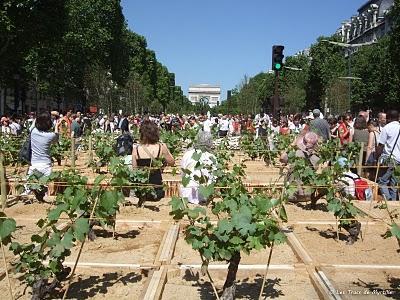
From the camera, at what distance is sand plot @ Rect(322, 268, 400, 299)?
185 inches

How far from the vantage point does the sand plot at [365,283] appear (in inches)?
185

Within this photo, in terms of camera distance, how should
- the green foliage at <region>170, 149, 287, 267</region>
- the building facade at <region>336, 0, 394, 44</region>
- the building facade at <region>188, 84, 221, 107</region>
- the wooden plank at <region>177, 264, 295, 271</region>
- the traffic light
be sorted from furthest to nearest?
the building facade at <region>188, 84, 221, 107</region>, the building facade at <region>336, 0, 394, 44</region>, the traffic light, the wooden plank at <region>177, 264, 295, 271</region>, the green foliage at <region>170, 149, 287, 267</region>

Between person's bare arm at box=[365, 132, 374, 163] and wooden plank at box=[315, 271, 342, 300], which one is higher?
person's bare arm at box=[365, 132, 374, 163]

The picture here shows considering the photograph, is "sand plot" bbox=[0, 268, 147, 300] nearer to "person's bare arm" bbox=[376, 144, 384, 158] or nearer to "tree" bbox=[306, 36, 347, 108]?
"person's bare arm" bbox=[376, 144, 384, 158]

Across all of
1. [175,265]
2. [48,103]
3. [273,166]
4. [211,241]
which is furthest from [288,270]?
[48,103]

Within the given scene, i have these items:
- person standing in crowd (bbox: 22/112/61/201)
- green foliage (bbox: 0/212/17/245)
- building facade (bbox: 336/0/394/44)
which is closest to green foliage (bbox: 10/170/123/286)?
green foliage (bbox: 0/212/17/245)

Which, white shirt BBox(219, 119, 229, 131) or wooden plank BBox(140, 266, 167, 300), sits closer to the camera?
wooden plank BBox(140, 266, 167, 300)

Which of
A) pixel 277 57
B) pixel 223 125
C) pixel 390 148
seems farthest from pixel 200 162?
pixel 223 125

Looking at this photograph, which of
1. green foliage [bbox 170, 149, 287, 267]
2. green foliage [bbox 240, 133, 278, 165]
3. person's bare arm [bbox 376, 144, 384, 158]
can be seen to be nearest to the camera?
green foliage [bbox 170, 149, 287, 267]

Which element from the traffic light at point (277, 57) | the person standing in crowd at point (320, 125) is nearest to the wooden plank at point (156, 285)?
the person standing in crowd at point (320, 125)

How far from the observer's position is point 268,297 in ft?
15.4

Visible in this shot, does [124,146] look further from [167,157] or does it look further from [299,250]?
[299,250]

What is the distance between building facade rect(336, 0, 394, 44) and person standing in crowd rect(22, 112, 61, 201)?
84002mm

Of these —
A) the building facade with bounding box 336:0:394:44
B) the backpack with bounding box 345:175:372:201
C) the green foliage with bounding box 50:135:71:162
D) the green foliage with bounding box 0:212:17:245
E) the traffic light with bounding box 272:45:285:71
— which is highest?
the building facade with bounding box 336:0:394:44
